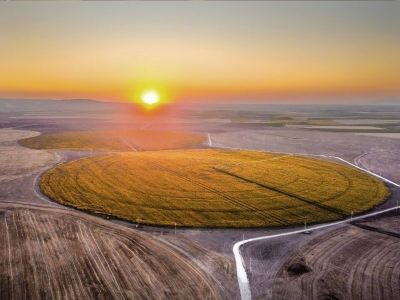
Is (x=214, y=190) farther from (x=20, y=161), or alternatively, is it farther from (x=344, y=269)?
(x=20, y=161)

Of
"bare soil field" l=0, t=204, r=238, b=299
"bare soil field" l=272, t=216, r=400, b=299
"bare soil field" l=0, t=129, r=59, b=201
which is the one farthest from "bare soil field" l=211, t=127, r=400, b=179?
"bare soil field" l=0, t=204, r=238, b=299

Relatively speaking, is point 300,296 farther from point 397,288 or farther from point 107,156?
point 107,156

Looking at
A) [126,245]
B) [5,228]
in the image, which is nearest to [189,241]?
[126,245]

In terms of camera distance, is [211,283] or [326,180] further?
[326,180]

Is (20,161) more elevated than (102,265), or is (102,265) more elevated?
(20,161)

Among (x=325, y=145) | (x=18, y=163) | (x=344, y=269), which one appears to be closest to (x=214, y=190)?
(x=344, y=269)

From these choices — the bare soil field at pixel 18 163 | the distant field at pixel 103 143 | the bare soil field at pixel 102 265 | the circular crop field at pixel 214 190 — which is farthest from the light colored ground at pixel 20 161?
the bare soil field at pixel 102 265
